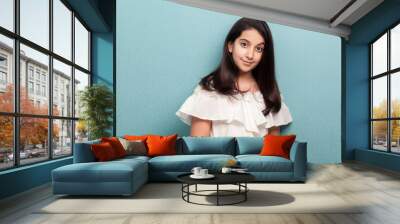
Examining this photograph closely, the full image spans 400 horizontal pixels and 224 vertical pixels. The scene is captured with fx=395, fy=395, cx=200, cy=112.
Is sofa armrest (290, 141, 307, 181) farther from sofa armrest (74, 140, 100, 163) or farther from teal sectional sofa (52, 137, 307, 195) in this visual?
sofa armrest (74, 140, 100, 163)

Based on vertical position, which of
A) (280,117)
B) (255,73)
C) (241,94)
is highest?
(255,73)

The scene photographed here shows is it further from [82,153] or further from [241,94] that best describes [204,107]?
[82,153]

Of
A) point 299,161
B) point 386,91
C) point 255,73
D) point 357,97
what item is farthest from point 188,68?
point 357,97

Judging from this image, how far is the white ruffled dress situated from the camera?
7211 millimetres

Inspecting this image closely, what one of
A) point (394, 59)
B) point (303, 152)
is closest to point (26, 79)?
point (303, 152)

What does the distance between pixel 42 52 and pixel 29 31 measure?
46cm

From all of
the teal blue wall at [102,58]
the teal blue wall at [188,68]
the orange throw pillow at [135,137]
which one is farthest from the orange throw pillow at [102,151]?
the teal blue wall at [102,58]

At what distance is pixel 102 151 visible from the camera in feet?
18.1

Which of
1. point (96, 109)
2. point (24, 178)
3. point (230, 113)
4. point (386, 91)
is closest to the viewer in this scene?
point (24, 178)

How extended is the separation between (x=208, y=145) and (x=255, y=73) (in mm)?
1755

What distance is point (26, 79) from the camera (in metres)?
5.63

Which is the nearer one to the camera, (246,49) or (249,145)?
(249,145)

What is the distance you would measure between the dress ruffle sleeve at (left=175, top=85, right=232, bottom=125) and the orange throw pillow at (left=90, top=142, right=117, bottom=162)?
1.96 meters

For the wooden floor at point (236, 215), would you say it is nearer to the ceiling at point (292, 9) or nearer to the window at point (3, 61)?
the window at point (3, 61)
